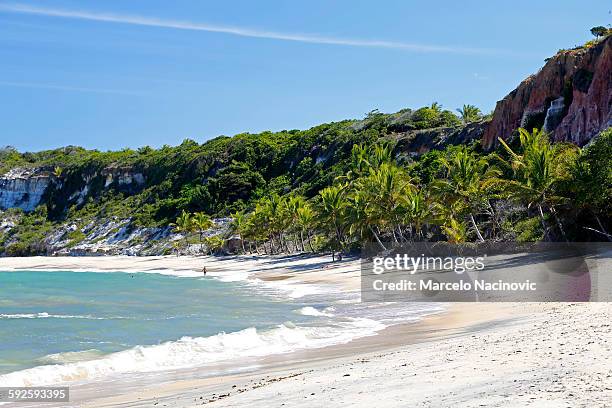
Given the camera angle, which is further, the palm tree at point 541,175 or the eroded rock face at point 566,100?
the eroded rock face at point 566,100

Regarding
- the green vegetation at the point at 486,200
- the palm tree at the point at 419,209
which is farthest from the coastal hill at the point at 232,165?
the palm tree at the point at 419,209

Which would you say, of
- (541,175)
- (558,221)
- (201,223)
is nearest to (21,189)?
(201,223)

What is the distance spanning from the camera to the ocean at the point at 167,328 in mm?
13688

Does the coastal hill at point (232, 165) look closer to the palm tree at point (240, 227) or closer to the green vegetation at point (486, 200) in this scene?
the green vegetation at point (486, 200)

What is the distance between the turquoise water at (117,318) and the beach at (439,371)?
508 cm

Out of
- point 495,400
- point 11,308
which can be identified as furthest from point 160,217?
point 495,400

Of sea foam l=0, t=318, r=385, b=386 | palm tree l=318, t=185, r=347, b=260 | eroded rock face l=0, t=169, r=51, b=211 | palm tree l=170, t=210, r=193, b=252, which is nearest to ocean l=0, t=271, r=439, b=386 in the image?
sea foam l=0, t=318, r=385, b=386

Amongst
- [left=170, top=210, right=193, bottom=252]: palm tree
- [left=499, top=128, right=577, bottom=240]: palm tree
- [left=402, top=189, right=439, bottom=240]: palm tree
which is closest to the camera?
[left=499, top=128, right=577, bottom=240]: palm tree

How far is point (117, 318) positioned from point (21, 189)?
107 metres

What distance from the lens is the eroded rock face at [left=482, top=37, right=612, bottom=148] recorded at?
39406 mm

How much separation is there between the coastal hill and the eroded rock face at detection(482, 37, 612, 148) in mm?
95

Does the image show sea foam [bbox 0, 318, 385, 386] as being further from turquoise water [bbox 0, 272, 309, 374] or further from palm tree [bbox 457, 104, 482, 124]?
palm tree [bbox 457, 104, 482, 124]

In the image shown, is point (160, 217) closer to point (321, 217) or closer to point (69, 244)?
point (69, 244)

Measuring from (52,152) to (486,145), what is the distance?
116 meters
